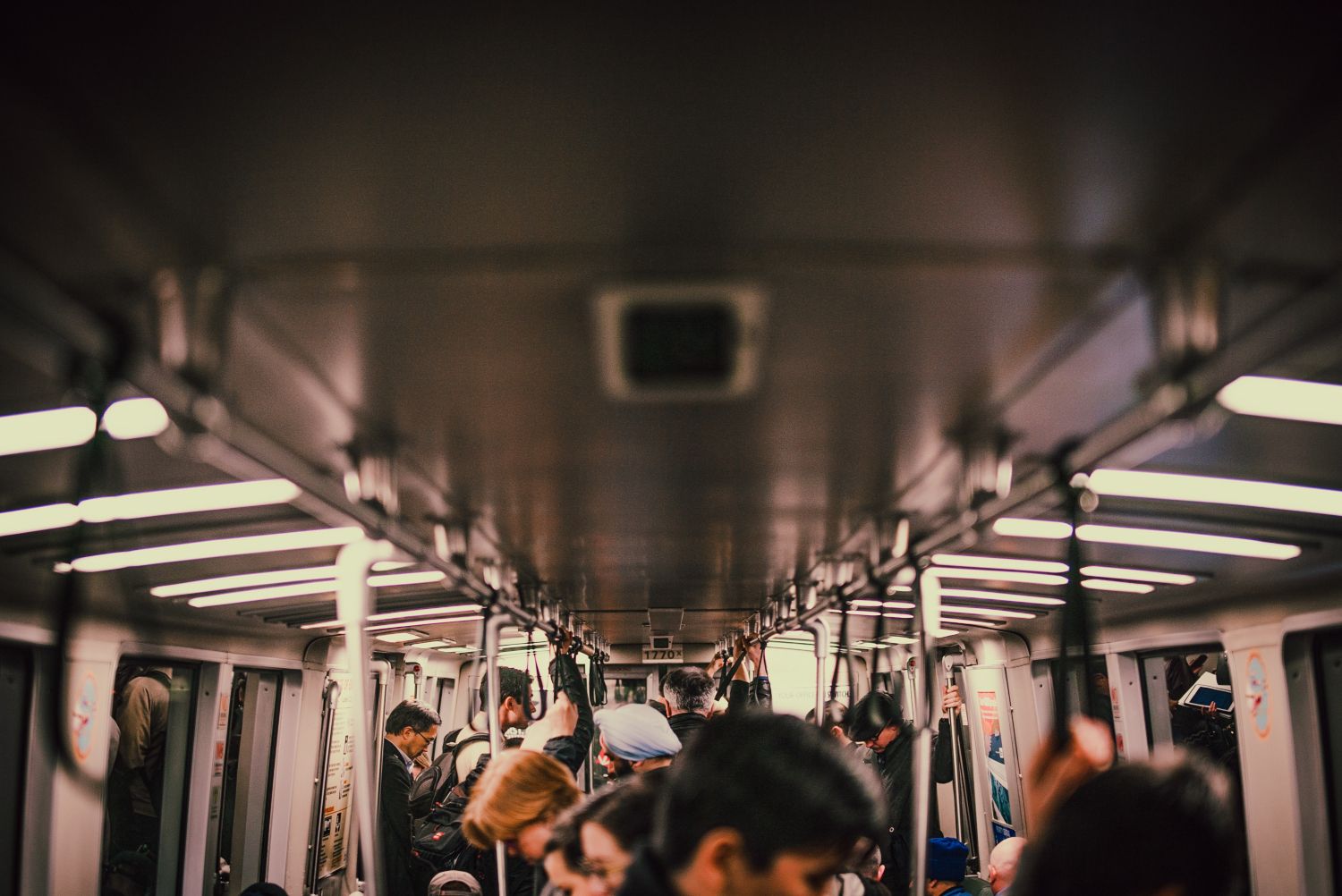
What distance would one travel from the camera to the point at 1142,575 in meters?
5.38

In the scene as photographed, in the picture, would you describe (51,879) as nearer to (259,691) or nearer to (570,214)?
(259,691)

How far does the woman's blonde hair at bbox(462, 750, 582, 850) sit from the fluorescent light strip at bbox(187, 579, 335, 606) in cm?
303

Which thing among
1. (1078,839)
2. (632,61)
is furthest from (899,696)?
(632,61)

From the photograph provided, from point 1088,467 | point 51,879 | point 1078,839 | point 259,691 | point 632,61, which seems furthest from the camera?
point 259,691

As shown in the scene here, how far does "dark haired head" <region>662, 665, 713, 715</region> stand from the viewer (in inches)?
296

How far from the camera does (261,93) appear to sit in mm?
1331

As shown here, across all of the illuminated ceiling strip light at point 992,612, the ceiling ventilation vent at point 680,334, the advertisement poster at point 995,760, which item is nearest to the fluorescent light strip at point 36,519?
the ceiling ventilation vent at point 680,334

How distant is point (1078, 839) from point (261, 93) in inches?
75.4

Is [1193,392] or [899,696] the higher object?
[1193,392]

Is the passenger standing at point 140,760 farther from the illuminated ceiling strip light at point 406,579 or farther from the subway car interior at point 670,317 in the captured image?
the illuminated ceiling strip light at point 406,579

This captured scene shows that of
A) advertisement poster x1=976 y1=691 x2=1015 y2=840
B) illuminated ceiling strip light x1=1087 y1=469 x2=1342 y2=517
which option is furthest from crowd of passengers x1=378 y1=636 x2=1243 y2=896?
advertisement poster x1=976 y1=691 x2=1015 y2=840

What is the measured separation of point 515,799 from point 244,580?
116 inches

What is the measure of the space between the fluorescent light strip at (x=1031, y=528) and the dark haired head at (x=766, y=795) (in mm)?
2879

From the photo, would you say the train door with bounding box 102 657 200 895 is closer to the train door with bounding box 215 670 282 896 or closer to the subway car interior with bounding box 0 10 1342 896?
the train door with bounding box 215 670 282 896
